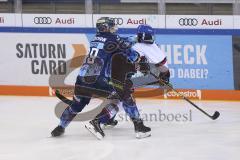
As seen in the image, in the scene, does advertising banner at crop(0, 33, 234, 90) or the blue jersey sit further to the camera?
advertising banner at crop(0, 33, 234, 90)

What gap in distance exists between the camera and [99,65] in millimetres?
5465

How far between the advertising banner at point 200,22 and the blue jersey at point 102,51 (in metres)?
2.36

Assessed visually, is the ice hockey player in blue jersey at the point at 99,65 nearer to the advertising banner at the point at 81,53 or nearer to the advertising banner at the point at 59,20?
the advertising banner at the point at 81,53

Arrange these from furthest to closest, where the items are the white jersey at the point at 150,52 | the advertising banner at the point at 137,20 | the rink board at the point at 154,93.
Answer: the advertising banner at the point at 137,20, the rink board at the point at 154,93, the white jersey at the point at 150,52

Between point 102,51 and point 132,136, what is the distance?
0.89 m

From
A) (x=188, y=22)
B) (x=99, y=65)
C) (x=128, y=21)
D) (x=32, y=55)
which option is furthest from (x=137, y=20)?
(x=99, y=65)

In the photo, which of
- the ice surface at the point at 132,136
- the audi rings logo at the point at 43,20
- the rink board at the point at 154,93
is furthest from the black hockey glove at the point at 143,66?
the audi rings logo at the point at 43,20

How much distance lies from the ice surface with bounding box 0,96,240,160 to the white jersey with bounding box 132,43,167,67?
A: 660 millimetres

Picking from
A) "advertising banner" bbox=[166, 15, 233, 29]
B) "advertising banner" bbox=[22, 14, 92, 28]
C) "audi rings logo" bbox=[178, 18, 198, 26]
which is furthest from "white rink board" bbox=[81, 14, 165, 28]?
"advertising banner" bbox=[22, 14, 92, 28]

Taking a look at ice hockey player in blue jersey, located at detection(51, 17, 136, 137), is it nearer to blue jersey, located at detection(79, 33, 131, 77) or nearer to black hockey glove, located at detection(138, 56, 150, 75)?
blue jersey, located at detection(79, 33, 131, 77)

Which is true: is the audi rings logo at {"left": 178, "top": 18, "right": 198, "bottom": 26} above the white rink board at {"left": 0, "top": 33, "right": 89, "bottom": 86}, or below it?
above

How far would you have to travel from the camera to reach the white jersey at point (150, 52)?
629 centimetres

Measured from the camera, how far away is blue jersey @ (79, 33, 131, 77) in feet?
17.7

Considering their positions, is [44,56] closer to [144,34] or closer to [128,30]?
[128,30]
